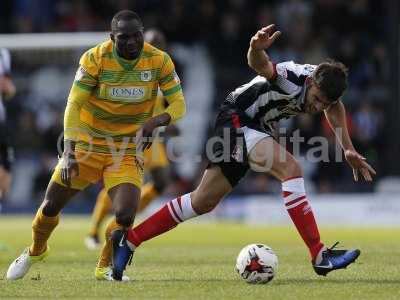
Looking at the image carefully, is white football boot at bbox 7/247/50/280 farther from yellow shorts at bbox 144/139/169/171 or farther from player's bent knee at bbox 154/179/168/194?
yellow shorts at bbox 144/139/169/171

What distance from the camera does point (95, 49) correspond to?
8.53m

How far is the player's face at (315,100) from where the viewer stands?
8.43 metres

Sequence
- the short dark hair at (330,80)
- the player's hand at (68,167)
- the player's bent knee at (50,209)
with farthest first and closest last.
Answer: the player's bent knee at (50,209)
the short dark hair at (330,80)
the player's hand at (68,167)

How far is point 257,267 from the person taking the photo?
8.29 meters

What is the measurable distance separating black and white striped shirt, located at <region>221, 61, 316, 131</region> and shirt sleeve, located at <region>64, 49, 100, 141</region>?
1.21m

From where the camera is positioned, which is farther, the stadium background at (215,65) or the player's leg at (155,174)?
the stadium background at (215,65)

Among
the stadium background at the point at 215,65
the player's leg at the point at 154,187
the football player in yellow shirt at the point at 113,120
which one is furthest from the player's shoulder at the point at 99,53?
the stadium background at the point at 215,65

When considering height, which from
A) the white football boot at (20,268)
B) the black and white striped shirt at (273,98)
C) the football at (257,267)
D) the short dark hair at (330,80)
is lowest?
the white football boot at (20,268)

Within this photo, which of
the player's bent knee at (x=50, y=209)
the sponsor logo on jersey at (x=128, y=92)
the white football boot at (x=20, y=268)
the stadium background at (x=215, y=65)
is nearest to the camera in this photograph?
the sponsor logo on jersey at (x=128, y=92)

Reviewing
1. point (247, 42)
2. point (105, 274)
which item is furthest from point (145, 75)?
point (247, 42)

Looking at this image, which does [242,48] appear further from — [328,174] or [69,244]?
[69,244]

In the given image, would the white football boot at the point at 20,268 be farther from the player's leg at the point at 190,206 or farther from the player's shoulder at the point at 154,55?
the player's shoulder at the point at 154,55

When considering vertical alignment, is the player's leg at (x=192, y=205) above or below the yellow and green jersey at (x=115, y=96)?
below

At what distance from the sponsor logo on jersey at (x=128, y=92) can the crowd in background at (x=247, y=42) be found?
1166cm
